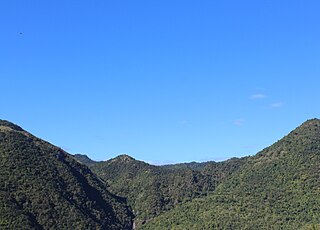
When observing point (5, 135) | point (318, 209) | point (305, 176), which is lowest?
point (318, 209)

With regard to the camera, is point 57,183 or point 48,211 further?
point 57,183

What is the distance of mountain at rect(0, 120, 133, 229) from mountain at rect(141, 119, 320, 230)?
1971cm

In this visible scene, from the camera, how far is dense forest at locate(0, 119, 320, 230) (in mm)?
152375

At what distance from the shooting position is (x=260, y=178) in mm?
187250

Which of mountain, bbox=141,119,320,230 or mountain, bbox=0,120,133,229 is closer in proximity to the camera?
mountain, bbox=0,120,133,229

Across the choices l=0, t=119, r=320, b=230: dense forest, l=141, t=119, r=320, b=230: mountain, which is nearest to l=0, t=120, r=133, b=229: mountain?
l=0, t=119, r=320, b=230: dense forest

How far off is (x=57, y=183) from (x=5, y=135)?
27.6 meters

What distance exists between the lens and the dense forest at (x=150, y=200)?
152375mm

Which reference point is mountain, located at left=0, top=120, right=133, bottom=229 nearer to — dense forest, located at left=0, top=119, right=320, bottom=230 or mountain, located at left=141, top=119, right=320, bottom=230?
dense forest, located at left=0, top=119, right=320, bottom=230

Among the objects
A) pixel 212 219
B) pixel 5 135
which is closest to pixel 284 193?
pixel 212 219

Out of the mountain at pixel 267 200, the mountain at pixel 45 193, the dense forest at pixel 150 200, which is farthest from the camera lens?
the mountain at pixel 267 200

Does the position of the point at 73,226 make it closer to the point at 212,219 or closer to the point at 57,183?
the point at 57,183

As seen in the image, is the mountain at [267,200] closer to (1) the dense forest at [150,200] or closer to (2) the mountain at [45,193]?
(1) the dense forest at [150,200]

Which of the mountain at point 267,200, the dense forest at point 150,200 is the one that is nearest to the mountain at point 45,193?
the dense forest at point 150,200
